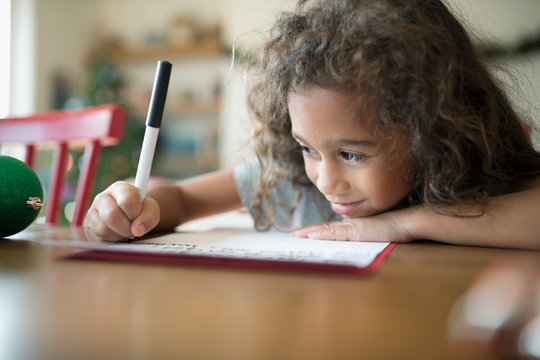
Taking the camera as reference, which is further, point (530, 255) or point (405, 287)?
point (530, 255)

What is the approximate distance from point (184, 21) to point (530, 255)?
4262mm

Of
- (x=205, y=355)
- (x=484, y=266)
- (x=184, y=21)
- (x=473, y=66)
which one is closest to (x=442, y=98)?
(x=473, y=66)

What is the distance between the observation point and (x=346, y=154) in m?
0.65

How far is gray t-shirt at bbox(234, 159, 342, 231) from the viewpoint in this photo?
0.89m

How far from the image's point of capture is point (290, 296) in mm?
290

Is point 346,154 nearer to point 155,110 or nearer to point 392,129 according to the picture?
point 392,129

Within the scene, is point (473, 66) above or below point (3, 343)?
above

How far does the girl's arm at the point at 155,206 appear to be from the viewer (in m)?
0.56

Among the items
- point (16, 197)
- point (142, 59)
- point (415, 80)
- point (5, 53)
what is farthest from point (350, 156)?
point (142, 59)

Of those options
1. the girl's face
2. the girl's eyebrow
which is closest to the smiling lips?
the girl's face

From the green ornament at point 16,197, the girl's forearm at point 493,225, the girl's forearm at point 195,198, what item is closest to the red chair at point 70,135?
the girl's forearm at point 195,198

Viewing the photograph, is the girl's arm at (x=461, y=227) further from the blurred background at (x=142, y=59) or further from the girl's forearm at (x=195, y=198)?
the blurred background at (x=142, y=59)

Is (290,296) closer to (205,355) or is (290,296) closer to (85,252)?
(205,355)

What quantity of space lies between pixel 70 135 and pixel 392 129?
63 cm
